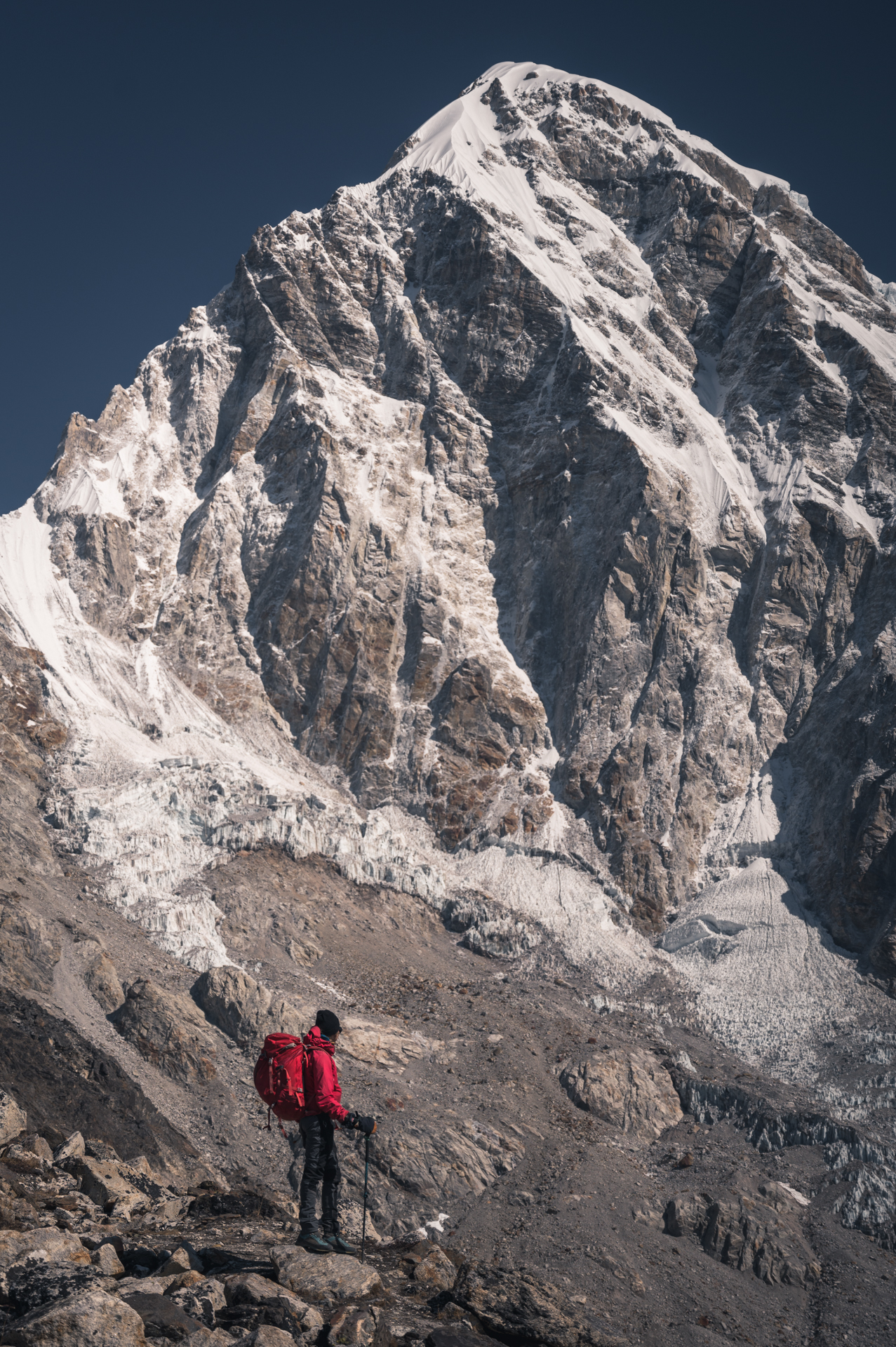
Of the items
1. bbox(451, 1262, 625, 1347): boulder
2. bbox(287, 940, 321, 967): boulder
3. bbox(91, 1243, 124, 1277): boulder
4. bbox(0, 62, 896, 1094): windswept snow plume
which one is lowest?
bbox(287, 940, 321, 967): boulder

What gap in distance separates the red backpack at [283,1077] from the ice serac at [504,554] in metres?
42.6

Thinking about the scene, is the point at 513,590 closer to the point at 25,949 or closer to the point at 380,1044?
the point at 380,1044

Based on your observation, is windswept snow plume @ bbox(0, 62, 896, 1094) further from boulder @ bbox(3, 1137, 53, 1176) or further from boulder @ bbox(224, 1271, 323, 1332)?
boulder @ bbox(224, 1271, 323, 1332)

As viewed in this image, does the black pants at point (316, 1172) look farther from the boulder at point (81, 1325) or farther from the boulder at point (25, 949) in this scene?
the boulder at point (25, 949)

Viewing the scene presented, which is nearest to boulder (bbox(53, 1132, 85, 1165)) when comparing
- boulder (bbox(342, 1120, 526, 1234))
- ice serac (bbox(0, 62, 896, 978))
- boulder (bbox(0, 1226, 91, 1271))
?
boulder (bbox(0, 1226, 91, 1271))

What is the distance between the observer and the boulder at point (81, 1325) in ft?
25.8

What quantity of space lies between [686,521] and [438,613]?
85.6 ft

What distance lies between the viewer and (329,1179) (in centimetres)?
1186

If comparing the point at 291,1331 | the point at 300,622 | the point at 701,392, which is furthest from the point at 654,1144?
the point at 701,392

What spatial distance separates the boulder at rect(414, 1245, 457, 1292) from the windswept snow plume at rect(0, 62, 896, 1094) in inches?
1342

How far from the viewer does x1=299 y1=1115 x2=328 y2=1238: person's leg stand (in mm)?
11617

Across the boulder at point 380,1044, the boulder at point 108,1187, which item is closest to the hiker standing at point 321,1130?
the boulder at point 108,1187

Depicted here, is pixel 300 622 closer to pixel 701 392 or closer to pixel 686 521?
pixel 686 521

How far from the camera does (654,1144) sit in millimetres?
41031
